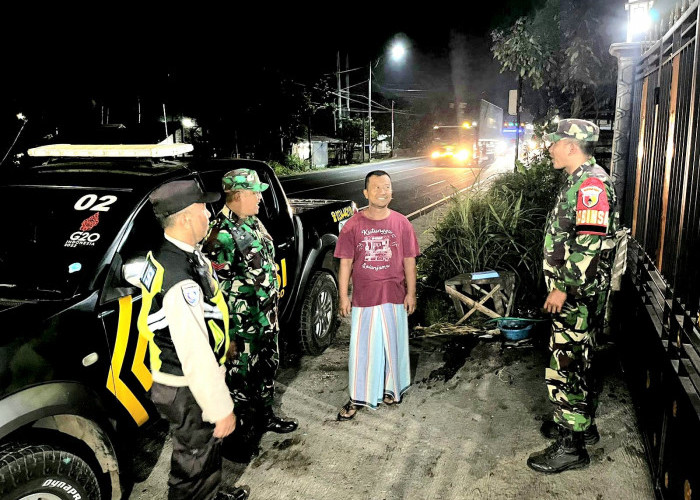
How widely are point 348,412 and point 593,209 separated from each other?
6.91 ft

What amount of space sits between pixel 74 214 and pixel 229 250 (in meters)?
0.89

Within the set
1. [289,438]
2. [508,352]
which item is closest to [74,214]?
[289,438]

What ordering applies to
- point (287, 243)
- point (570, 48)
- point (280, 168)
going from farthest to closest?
point (280, 168)
point (570, 48)
point (287, 243)

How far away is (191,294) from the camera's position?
2131 millimetres

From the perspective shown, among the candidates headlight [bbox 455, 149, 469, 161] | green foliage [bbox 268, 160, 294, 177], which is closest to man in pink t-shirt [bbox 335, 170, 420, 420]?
green foliage [bbox 268, 160, 294, 177]

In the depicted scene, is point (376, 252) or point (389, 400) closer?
point (376, 252)

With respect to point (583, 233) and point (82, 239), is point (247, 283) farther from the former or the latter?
Answer: point (583, 233)

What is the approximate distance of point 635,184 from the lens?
490 centimetres

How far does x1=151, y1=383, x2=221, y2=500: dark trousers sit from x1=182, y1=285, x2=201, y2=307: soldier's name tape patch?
44 cm

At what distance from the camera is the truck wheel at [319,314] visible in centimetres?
471

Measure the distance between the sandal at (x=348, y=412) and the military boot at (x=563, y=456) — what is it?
1.21m

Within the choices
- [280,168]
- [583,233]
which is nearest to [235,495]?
[583,233]

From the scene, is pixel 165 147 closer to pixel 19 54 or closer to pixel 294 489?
pixel 294 489

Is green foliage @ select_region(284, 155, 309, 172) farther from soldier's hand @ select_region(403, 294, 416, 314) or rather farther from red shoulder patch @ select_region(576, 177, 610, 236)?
red shoulder patch @ select_region(576, 177, 610, 236)
